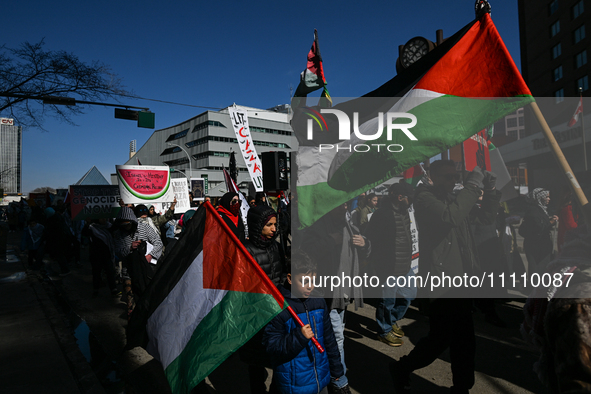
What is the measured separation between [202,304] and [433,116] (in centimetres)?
219

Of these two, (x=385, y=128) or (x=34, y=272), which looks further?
(x=34, y=272)

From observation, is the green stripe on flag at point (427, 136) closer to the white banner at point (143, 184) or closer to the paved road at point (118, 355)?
the paved road at point (118, 355)

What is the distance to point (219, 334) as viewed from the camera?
2338 mm

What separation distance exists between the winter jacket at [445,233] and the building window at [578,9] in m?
43.6

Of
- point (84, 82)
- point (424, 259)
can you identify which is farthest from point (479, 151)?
point (84, 82)

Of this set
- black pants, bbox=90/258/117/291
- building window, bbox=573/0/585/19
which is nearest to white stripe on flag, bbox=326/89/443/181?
black pants, bbox=90/258/117/291

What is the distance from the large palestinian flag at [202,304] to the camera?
2279mm

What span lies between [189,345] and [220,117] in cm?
7490

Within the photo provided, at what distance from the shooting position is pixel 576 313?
1352 mm

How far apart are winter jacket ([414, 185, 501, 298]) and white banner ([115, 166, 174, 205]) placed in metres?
8.38

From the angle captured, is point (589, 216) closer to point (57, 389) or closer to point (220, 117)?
point (57, 389)

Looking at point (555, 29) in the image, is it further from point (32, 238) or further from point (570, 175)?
point (32, 238)

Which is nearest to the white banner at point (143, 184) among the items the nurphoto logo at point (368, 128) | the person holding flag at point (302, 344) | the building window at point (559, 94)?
the nurphoto logo at point (368, 128)

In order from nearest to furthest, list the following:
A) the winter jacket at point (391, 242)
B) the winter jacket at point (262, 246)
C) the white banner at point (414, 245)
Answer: the winter jacket at point (262, 246)
the winter jacket at point (391, 242)
the white banner at point (414, 245)
